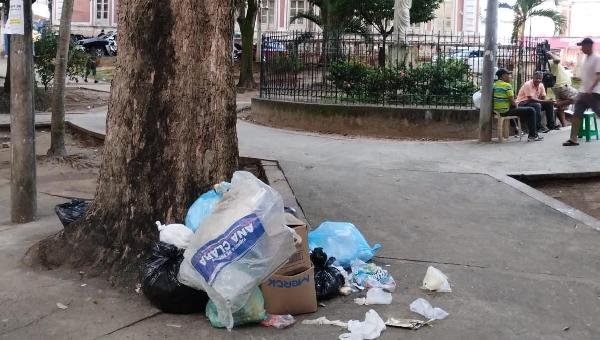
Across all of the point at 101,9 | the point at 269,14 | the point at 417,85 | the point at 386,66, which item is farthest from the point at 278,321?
the point at 101,9

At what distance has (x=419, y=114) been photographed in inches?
491

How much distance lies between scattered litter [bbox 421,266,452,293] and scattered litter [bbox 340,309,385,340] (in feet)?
2.32

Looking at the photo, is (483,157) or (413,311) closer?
(413,311)

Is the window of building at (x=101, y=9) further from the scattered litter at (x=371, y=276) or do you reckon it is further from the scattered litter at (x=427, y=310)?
the scattered litter at (x=427, y=310)

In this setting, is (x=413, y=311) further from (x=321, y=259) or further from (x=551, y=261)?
(x=551, y=261)

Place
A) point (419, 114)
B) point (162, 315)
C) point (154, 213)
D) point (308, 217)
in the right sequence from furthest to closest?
1. point (419, 114)
2. point (308, 217)
3. point (154, 213)
4. point (162, 315)

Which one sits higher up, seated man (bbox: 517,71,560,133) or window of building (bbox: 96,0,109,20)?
window of building (bbox: 96,0,109,20)

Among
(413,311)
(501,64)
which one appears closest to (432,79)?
(501,64)

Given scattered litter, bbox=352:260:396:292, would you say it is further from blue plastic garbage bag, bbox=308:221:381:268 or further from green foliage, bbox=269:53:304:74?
green foliage, bbox=269:53:304:74

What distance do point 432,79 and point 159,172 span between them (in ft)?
30.0

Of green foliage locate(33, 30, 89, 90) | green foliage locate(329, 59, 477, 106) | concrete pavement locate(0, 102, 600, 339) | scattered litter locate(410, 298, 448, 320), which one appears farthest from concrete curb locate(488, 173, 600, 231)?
green foliage locate(33, 30, 89, 90)

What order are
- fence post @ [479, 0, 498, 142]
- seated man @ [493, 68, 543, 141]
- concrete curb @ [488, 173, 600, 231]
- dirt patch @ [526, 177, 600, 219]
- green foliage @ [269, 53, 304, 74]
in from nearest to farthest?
concrete curb @ [488, 173, 600, 231] < dirt patch @ [526, 177, 600, 219] < fence post @ [479, 0, 498, 142] < seated man @ [493, 68, 543, 141] < green foliage @ [269, 53, 304, 74]

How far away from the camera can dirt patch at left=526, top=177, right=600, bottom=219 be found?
7816mm

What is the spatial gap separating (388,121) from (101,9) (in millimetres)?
42140
